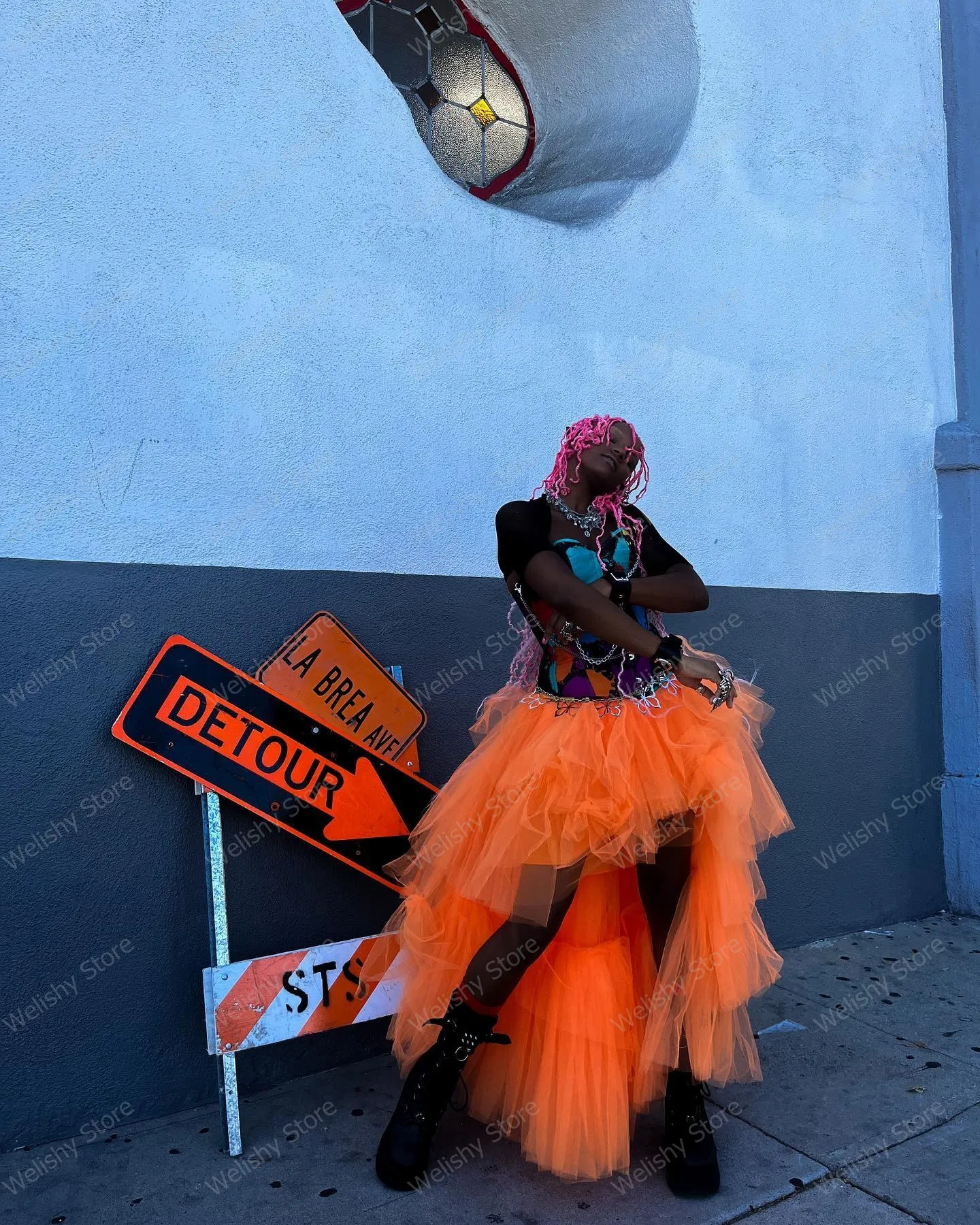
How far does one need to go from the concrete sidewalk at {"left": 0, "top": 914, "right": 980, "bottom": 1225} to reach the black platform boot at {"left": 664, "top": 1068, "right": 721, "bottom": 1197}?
0.04m

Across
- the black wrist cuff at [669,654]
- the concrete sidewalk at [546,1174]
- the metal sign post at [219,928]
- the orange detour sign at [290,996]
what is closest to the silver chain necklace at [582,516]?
the black wrist cuff at [669,654]

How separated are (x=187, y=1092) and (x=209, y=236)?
2542 mm

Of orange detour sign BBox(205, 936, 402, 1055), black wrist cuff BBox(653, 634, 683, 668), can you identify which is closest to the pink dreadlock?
black wrist cuff BBox(653, 634, 683, 668)

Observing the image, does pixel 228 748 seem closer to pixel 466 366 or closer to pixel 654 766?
pixel 654 766

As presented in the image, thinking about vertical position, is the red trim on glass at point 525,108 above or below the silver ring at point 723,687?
above

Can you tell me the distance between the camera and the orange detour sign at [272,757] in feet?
8.80

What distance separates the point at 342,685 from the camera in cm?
306

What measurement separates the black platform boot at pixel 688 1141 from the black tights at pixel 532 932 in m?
0.38

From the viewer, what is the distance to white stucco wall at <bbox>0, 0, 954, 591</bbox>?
8.89 ft

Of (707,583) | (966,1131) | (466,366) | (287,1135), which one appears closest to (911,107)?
(707,583)
